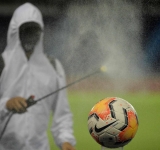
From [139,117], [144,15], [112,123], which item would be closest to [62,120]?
[139,117]

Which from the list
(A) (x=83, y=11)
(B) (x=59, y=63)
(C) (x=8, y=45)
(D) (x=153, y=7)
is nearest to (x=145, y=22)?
(D) (x=153, y=7)

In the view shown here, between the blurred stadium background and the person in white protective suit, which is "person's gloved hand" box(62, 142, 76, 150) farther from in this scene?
the blurred stadium background

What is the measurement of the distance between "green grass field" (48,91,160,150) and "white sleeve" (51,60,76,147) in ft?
0.22

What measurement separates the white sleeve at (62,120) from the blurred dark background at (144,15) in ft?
1.56

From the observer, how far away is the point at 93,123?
3342 millimetres

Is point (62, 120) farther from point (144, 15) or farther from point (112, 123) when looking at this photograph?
point (144, 15)

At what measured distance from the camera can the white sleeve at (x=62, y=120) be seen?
4207 mm

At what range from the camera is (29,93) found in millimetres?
4238

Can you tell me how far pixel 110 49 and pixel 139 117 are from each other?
58cm

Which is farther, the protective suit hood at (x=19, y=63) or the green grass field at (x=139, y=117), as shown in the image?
the green grass field at (x=139, y=117)

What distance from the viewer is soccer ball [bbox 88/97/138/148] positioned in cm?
331

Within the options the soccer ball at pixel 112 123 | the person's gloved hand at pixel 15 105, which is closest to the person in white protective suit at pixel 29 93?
the person's gloved hand at pixel 15 105

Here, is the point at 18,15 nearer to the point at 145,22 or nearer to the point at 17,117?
the point at 17,117

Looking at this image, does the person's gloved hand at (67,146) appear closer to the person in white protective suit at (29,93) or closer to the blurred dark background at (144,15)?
the person in white protective suit at (29,93)
